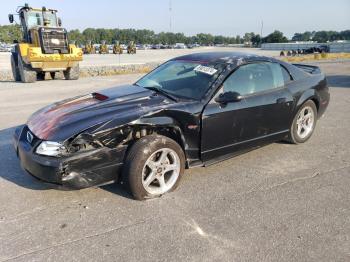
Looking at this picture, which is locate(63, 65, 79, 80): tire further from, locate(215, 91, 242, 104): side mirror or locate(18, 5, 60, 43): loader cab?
locate(215, 91, 242, 104): side mirror

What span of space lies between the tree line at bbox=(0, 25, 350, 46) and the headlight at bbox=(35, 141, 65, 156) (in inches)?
4362

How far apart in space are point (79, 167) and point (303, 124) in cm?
364

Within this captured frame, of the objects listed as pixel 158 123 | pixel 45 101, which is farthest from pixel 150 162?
pixel 45 101

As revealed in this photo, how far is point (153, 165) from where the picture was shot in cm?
341

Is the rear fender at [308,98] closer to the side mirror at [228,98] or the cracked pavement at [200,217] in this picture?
the cracked pavement at [200,217]

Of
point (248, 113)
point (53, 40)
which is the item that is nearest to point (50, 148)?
point (248, 113)

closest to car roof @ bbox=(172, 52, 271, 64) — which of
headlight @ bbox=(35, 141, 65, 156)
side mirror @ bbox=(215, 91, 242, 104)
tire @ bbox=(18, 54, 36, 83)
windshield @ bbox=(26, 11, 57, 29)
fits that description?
side mirror @ bbox=(215, 91, 242, 104)

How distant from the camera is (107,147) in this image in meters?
3.17

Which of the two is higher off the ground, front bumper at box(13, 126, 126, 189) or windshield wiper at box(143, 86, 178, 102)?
windshield wiper at box(143, 86, 178, 102)

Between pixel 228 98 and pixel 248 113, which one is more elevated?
pixel 228 98

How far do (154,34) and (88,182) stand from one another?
156453mm

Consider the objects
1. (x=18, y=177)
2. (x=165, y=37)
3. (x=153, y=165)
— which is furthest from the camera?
(x=165, y=37)

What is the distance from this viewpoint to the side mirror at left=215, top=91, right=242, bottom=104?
376cm

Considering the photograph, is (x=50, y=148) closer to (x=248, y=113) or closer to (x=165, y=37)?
(x=248, y=113)
